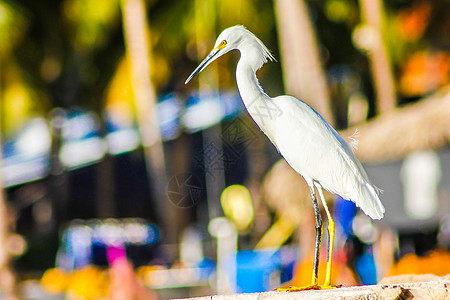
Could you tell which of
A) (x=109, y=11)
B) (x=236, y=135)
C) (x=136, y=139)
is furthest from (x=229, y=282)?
(x=136, y=139)

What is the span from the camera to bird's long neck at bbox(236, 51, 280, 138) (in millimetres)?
4465

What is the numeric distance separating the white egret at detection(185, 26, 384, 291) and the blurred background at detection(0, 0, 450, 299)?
3481mm

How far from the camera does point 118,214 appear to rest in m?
24.0

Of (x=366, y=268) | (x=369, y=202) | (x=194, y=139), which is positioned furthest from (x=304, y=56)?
(x=194, y=139)

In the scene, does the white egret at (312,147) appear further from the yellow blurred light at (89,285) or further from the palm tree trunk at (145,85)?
the palm tree trunk at (145,85)

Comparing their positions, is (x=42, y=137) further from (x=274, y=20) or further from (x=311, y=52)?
(x=311, y=52)

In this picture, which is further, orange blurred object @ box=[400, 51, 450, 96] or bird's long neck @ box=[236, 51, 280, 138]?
orange blurred object @ box=[400, 51, 450, 96]

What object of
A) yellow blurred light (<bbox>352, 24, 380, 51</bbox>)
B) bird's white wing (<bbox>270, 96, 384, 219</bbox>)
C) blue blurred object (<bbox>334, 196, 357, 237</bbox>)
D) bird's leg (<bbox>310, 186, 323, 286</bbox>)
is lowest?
bird's leg (<bbox>310, 186, 323, 286</bbox>)

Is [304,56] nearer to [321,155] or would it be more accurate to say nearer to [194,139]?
[321,155]

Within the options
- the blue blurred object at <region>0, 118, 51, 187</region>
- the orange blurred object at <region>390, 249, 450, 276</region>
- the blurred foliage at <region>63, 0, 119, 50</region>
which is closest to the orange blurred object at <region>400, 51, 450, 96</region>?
the blurred foliage at <region>63, 0, 119, 50</region>

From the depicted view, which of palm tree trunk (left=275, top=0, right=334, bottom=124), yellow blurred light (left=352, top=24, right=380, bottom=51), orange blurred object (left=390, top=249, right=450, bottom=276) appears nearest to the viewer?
orange blurred object (left=390, top=249, right=450, bottom=276)

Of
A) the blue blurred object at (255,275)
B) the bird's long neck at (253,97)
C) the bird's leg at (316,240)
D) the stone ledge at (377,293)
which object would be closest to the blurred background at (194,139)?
the blue blurred object at (255,275)

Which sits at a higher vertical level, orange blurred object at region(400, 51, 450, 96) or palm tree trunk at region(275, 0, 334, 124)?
orange blurred object at region(400, 51, 450, 96)

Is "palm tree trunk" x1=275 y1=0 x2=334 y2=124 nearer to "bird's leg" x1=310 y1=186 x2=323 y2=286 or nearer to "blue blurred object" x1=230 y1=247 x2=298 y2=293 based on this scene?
"blue blurred object" x1=230 y1=247 x2=298 y2=293
